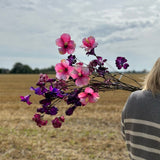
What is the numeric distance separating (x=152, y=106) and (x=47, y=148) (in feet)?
12.9

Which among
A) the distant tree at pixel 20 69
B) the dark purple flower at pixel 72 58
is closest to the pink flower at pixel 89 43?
the dark purple flower at pixel 72 58

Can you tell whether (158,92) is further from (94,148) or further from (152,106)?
(94,148)

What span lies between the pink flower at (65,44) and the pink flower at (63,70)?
11cm

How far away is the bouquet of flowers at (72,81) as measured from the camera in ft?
3.40

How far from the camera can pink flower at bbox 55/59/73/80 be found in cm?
105

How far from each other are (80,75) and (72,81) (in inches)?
6.4

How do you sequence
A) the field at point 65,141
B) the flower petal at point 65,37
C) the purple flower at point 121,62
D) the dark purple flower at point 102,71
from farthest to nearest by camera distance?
the field at point 65,141 < the purple flower at point 121,62 < the dark purple flower at point 102,71 < the flower petal at point 65,37

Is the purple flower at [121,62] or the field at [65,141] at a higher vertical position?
the purple flower at [121,62]

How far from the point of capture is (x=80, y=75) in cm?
102

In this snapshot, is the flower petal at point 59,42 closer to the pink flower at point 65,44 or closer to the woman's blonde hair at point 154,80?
the pink flower at point 65,44

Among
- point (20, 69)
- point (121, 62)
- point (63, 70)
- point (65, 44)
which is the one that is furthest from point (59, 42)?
point (20, 69)

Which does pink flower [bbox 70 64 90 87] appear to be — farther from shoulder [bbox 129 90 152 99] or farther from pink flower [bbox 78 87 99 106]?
shoulder [bbox 129 90 152 99]

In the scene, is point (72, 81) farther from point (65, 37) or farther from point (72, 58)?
point (65, 37)

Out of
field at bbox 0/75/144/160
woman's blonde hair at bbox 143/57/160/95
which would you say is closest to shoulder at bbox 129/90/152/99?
woman's blonde hair at bbox 143/57/160/95
